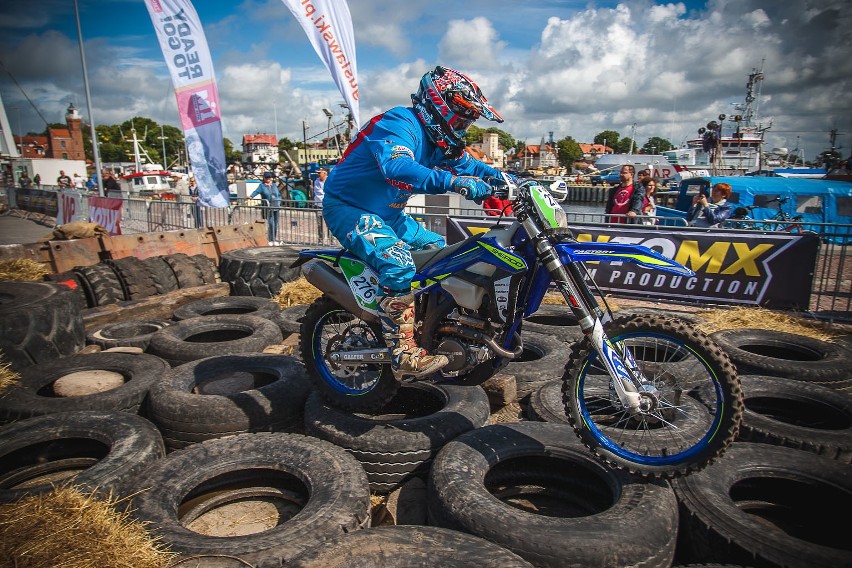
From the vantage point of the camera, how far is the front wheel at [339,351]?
4.18 metres

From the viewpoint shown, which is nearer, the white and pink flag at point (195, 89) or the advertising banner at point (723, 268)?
the advertising banner at point (723, 268)

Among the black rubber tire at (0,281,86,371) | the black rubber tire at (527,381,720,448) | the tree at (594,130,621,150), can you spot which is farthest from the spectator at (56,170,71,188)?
the tree at (594,130,621,150)

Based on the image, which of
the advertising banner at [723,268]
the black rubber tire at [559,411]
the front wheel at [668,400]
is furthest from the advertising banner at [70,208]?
the front wheel at [668,400]

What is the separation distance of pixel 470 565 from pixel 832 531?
2521mm

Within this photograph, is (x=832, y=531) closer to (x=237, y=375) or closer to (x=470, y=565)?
(x=470, y=565)

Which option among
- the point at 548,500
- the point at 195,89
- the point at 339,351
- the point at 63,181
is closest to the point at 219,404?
the point at 339,351

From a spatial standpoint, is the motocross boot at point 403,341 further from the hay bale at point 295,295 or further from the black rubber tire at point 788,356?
the hay bale at point 295,295

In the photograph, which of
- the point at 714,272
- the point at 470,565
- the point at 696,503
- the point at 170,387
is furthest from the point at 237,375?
the point at 714,272

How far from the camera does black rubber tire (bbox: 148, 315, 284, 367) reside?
5504mm

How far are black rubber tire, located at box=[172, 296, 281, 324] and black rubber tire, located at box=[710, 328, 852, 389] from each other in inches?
219

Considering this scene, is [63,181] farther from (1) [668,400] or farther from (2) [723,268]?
(1) [668,400]

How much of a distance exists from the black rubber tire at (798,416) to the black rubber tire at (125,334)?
6.23 m

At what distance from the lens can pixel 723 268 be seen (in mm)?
8125

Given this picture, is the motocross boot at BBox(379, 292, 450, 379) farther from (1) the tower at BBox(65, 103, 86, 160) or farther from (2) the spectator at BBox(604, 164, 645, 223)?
(1) the tower at BBox(65, 103, 86, 160)
